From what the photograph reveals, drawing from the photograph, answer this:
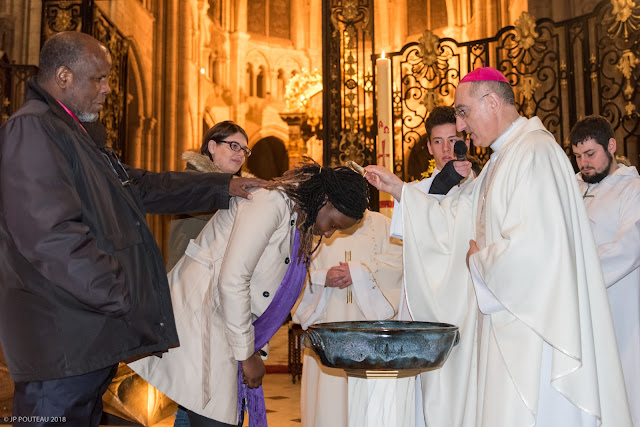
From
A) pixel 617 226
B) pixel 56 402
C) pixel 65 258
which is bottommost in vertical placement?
pixel 56 402

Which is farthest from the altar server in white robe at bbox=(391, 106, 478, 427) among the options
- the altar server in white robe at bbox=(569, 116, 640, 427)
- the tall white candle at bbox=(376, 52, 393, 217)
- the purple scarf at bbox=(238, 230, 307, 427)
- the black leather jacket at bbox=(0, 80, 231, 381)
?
the tall white candle at bbox=(376, 52, 393, 217)

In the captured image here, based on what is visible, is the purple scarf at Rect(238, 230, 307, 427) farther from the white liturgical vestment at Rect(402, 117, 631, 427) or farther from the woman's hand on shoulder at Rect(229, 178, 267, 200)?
the white liturgical vestment at Rect(402, 117, 631, 427)

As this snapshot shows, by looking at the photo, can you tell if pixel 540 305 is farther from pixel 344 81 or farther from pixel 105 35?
pixel 105 35

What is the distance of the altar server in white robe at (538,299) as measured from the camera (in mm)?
2645

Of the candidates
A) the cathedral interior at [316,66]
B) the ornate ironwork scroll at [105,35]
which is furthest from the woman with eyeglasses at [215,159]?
the ornate ironwork scroll at [105,35]

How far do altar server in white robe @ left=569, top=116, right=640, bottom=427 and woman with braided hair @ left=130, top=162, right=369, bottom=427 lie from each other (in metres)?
1.86

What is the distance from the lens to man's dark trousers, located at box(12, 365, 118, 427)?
7.48ft

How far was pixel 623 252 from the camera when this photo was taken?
13.3 feet

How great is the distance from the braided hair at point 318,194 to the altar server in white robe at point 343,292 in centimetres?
115

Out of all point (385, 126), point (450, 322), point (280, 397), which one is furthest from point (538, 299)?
point (280, 397)

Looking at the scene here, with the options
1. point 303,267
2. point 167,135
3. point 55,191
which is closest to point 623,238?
point 303,267

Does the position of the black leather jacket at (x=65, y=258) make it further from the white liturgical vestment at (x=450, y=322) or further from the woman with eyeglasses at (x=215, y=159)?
the woman with eyeglasses at (x=215, y=159)

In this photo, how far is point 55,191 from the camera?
2.32 metres

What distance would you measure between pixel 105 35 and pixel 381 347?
7.33 m
